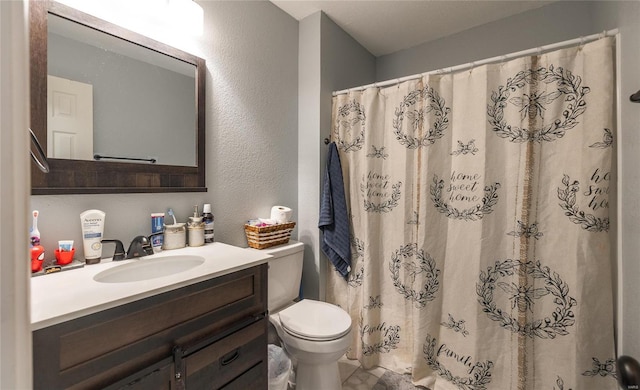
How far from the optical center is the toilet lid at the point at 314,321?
1346 mm

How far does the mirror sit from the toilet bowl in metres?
0.89

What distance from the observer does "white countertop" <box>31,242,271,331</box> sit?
680 mm

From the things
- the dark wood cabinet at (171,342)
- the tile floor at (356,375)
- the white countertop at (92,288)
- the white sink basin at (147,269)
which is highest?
the white countertop at (92,288)

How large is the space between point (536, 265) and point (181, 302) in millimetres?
1600

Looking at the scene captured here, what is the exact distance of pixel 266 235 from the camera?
161cm

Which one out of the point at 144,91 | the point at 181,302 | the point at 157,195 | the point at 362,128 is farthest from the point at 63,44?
the point at 362,128

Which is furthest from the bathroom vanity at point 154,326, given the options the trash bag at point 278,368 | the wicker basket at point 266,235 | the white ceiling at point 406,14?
the white ceiling at point 406,14

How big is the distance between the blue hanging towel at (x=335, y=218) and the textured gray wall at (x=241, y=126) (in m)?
0.30

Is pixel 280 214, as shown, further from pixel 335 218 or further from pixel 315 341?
pixel 315 341

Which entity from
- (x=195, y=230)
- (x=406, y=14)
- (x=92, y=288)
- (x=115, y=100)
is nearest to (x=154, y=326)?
(x=92, y=288)

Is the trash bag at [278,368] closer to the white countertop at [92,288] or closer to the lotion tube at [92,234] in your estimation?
the white countertop at [92,288]

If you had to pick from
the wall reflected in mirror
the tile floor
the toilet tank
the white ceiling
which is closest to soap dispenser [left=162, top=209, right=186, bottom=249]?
the wall reflected in mirror

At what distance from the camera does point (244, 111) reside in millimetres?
1667

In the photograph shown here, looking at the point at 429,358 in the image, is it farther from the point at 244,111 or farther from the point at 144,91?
the point at 144,91
